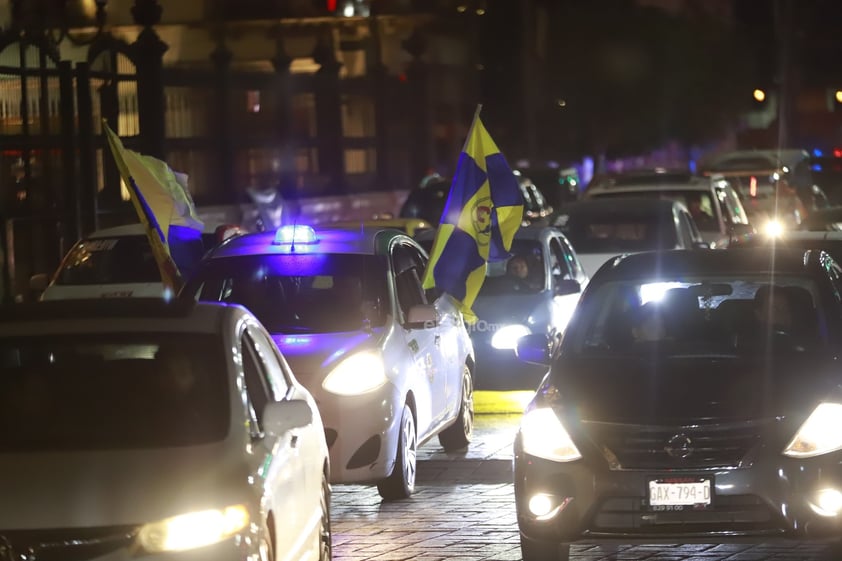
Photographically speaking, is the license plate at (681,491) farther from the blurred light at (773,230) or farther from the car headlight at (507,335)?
the car headlight at (507,335)

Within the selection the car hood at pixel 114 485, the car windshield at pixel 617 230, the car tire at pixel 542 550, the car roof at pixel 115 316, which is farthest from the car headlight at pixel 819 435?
the car windshield at pixel 617 230

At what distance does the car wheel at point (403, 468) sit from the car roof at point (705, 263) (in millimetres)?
1673

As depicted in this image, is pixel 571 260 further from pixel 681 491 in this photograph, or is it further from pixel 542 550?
pixel 681 491

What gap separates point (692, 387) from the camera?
8422 mm

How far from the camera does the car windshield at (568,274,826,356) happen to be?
919cm

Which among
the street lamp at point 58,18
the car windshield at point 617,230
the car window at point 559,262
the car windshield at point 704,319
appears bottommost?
the car windshield at point 704,319

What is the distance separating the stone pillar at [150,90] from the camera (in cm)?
2658

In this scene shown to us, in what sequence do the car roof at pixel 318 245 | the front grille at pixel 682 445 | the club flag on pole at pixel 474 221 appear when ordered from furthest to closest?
the club flag on pole at pixel 474 221, the car roof at pixel 318 245, the front grille at pixel 682 445

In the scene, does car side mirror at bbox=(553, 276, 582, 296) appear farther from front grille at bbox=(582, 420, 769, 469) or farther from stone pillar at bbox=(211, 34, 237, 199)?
stone pillar at bbox=(211, 34, 237, 199)

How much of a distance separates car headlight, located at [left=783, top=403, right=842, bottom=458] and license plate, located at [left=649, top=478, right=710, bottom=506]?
0.40 meters

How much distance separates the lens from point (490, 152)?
1349 cm

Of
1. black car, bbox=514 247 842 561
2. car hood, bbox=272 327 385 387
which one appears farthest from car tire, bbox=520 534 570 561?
car hood, bbox=272 327 385 387

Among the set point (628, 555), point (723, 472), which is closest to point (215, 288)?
point (628, 555)

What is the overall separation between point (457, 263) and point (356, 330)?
2182 mm
